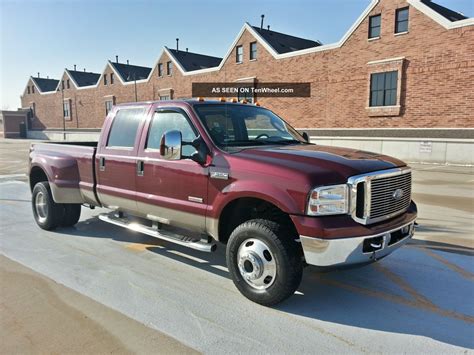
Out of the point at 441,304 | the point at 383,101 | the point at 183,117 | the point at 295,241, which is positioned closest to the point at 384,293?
the point at 441,304

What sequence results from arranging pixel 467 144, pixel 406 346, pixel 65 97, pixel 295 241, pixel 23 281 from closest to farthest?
pixel 406 346, pixel 295 241, pixel 23 281, pixel 467 144, pixel 65 97

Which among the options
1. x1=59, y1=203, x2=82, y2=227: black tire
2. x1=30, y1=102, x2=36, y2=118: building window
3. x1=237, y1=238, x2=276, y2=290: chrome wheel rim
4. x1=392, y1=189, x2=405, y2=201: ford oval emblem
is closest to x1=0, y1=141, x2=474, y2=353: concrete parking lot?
x1=237, y1=238, x2=276, y2=290: chrome wheel rim

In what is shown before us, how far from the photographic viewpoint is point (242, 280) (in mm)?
3820

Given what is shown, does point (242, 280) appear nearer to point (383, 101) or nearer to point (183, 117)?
point (183, 117)

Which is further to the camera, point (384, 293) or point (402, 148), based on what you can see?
point (402, 148)

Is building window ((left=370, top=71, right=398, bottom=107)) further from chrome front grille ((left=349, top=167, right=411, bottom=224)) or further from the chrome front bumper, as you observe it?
the chrome front bumper

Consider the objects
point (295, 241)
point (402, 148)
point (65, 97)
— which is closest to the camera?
point (295, 241)

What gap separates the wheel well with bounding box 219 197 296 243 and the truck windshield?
25.9 inches

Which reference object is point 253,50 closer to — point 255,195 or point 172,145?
point 172,145

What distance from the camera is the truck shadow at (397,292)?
132 inches

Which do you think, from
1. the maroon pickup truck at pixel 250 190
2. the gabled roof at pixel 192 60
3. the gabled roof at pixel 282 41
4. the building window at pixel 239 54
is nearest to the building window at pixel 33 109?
the gabled roof at pixel 192 60

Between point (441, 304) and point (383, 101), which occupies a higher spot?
point (383, 101)

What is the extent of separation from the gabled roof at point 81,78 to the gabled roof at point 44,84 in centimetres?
909

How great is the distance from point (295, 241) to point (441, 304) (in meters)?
1.60
